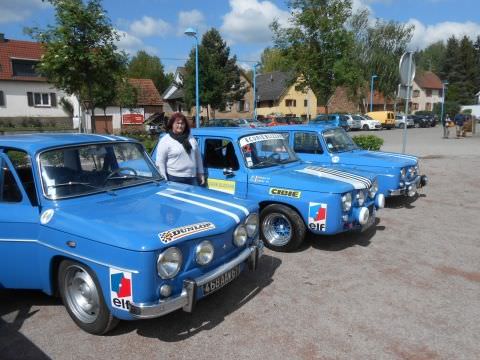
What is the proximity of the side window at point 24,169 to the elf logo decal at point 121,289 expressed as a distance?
118 cm

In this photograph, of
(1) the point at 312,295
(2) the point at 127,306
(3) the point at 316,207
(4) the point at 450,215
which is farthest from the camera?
(4) the point at 450,215

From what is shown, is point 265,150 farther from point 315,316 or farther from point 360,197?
point 315,316

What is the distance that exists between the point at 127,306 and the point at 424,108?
85.1 meters

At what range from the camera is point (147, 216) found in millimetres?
3564

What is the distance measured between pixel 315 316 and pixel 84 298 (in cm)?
216

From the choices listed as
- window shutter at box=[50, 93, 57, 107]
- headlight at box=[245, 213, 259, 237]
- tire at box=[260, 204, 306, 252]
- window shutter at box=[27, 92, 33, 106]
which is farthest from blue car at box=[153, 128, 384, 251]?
window shutter at box=[50, 93, 57, 107]

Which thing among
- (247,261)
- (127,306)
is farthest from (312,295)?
(127,306)

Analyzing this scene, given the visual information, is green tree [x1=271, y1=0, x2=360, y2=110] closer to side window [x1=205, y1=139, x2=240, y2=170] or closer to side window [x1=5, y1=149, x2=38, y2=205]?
side window [x1=205, y1=139, x2=240, y2=170]


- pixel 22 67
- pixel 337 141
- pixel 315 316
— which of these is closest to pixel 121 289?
pixel 315 316

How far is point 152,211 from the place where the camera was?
3711 millimetres

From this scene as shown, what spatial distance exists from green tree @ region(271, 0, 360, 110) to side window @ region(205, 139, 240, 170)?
15788 millimetres

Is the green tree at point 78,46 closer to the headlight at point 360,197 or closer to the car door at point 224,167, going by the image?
the car door at point 224,167

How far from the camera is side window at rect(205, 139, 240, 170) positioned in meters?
6.09

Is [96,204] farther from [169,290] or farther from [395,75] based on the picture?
[395,75]
